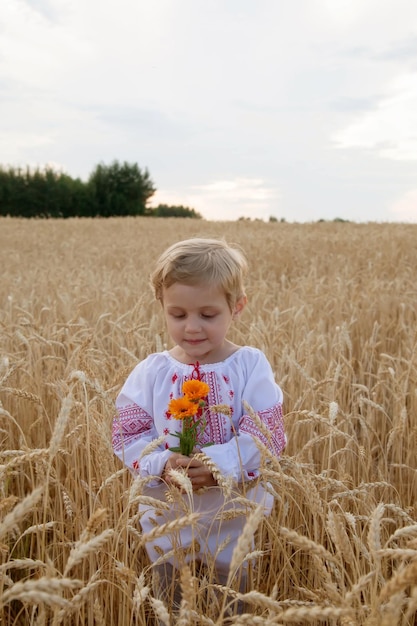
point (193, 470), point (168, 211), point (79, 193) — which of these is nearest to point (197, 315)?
point (193, 470)

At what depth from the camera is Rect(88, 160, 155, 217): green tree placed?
38.5 meters

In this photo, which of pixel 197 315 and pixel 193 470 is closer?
pixel 193 470

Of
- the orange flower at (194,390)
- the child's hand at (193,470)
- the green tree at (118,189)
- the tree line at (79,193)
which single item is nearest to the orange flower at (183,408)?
the orange flower at (194,390)

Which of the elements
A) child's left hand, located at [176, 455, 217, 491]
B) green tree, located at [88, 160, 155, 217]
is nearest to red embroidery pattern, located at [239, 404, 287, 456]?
child's left hand, located at [176, 455, 217, 491]

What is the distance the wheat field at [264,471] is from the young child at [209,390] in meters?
0.08

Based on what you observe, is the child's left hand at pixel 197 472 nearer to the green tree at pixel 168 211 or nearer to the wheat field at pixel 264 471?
the wheat field at pixel 264 471

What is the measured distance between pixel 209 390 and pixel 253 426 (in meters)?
0.16

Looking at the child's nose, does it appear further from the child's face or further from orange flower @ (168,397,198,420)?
orange flower @ (168,397,198,420)

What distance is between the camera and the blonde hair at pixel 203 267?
61.4 inches

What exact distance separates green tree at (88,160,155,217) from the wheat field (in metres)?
33.3

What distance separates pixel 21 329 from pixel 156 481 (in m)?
1.70

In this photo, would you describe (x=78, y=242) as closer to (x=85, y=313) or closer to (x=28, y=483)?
(x=85, y=313)

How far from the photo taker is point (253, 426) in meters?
1.56

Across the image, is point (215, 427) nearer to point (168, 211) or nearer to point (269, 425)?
point (269, 425)
